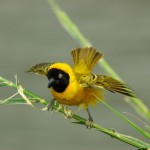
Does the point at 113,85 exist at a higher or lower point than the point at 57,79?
lower

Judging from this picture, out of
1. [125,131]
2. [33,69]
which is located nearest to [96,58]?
[33,69]

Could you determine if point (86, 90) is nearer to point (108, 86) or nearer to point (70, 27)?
point (108, 86)

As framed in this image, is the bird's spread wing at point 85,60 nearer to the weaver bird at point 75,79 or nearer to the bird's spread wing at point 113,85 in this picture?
the weaver bird at point 75,79

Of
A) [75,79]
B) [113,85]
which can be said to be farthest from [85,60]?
[113,85]

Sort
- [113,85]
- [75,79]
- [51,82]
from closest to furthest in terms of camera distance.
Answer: [113,85]
[51,82]
[75,79]

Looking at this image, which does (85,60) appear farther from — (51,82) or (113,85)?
(113,85)

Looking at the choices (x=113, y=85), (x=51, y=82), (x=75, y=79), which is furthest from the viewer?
(x=75, y=79)

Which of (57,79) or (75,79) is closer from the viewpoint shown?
(57,79)

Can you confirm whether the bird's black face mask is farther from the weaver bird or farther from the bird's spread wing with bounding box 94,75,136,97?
the bird's spread wing with bounding box 94,75,136,97
